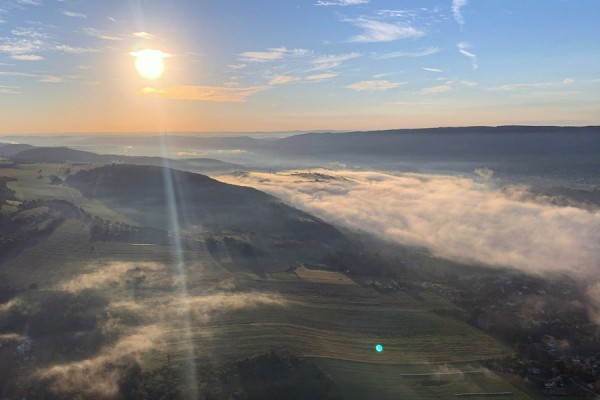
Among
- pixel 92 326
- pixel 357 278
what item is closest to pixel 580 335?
pixel 357 278

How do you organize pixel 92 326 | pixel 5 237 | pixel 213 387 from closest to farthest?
pixel 213 387, pixel 92 326, pixel 5 237

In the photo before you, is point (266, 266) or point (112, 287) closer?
point (112, 287)

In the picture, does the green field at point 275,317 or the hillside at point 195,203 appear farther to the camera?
the hillside at point 195,203

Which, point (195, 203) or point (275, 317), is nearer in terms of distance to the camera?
point (275, 317)

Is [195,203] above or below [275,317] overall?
above

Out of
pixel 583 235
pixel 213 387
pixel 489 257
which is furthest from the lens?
pixel 583 235

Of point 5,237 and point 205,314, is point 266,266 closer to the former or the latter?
point 205,314

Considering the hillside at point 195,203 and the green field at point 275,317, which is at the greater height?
the hillside at point 195,203

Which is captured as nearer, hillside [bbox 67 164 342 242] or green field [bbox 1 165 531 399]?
green field [bbox 1 165 531 399]

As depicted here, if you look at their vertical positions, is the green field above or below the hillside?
below

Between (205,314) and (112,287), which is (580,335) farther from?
(112,287)

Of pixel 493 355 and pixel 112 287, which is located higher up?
pixel 112 287
